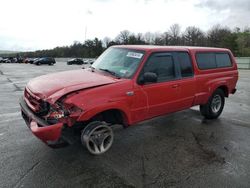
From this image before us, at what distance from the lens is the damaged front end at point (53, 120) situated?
3471mm

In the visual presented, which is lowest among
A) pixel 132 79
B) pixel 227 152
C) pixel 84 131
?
pixel 227 152

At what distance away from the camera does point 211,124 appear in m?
6.25

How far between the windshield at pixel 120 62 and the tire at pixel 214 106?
2736 millimetres

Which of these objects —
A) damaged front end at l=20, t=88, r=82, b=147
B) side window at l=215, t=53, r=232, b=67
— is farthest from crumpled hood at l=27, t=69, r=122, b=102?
side window at l=215, t=53, r=232, b=67

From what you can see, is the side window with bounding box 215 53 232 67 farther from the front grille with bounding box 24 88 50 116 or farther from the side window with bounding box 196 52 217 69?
the front grille with bounding box 24 88 50 116

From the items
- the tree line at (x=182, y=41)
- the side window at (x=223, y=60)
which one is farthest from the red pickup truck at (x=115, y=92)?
the tree line at (x=182, y=41)

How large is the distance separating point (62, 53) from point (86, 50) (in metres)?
10.9

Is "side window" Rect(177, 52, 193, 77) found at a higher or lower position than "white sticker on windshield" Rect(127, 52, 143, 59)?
lower

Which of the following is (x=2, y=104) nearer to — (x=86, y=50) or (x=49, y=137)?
(x=49, y=137)

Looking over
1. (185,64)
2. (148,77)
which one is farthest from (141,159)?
(185,64)

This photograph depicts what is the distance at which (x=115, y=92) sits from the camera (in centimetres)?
405

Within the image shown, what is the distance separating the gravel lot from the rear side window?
1548 mm

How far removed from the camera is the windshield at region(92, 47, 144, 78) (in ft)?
14.9

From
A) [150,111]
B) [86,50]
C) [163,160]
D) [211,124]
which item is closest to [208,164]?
[163,160]
